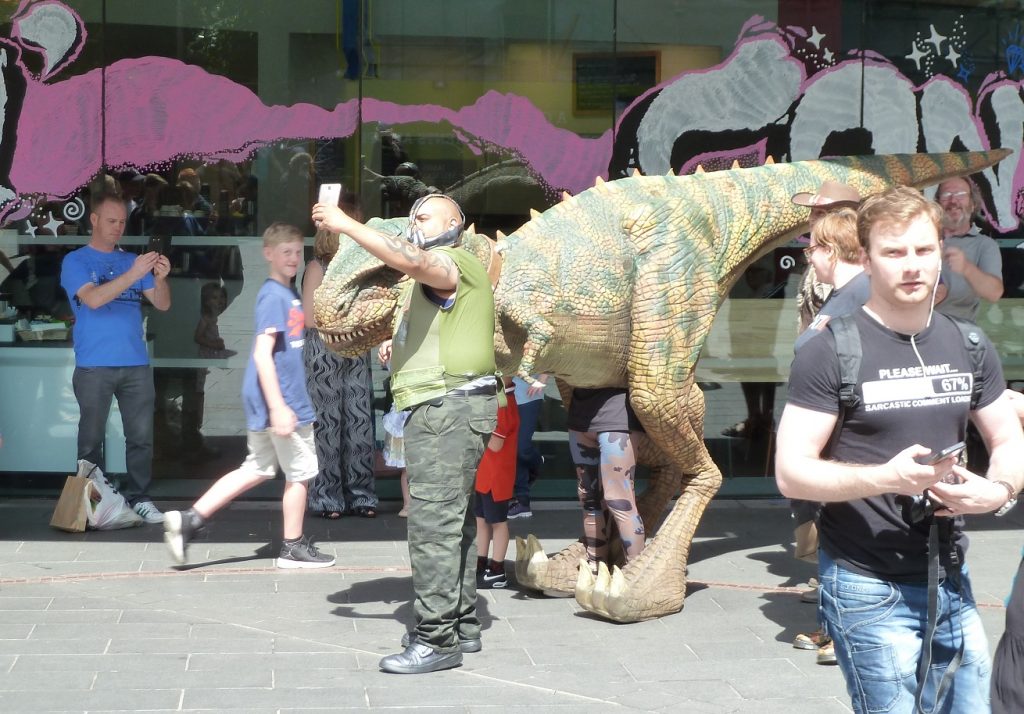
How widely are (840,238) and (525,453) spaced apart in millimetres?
3250

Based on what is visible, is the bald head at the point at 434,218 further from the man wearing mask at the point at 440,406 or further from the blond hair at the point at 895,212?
the blond hair at the point at 895,212

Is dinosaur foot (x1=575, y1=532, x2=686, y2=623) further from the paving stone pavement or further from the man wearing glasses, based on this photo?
the man wearing glasses

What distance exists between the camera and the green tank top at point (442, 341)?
5004 mm

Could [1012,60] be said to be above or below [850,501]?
above

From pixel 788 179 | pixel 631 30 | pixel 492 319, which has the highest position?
pixel 631 30

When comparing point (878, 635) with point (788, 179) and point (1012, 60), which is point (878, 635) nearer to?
point (788, 179)

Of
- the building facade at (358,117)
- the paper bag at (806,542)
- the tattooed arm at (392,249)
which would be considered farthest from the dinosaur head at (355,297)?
the building facade at (358,117)

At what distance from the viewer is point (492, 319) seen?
202 inches

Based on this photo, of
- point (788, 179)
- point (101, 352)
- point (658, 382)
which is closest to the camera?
point (658, 382)

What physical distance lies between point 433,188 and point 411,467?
3762 millimetres

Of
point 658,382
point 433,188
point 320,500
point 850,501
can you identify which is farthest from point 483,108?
point 850,501

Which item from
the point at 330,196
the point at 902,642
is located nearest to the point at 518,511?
the point at 330,196

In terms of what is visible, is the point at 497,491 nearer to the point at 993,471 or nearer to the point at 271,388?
the point at 271,388

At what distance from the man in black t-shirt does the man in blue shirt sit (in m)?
5.32
